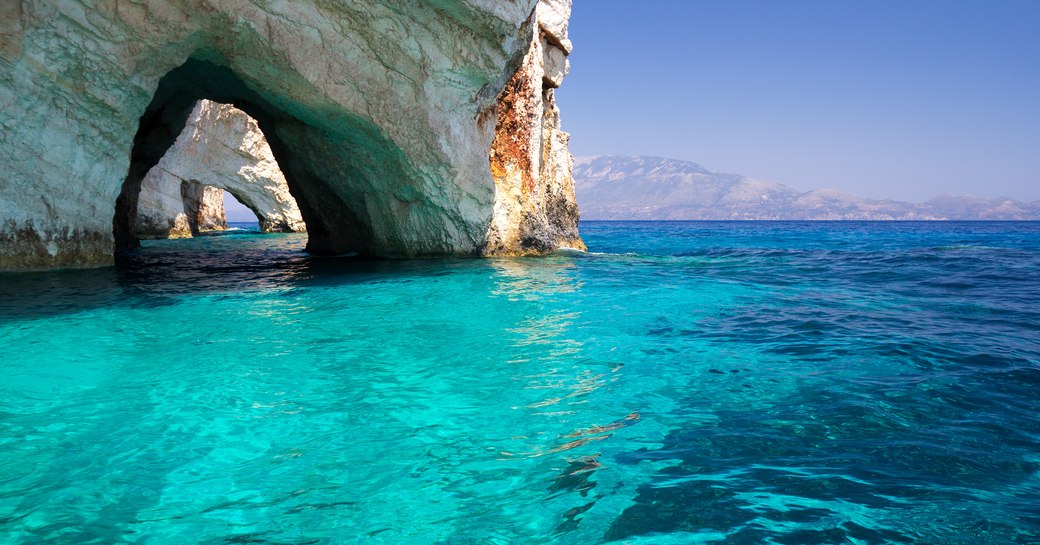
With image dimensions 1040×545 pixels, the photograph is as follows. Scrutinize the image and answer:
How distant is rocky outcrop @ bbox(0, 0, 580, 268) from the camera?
383 inches

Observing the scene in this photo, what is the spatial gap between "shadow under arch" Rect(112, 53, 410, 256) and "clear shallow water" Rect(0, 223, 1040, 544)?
5.29m

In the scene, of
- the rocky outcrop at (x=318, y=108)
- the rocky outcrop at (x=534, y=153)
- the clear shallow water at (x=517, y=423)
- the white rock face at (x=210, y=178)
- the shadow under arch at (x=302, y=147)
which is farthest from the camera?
the white rock face at (x=210, y=178)

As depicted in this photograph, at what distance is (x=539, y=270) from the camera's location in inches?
508

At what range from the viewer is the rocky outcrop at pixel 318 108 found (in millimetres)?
9727

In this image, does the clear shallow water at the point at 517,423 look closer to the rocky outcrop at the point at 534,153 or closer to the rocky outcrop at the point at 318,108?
the rocky outcrop at the point at 318,108

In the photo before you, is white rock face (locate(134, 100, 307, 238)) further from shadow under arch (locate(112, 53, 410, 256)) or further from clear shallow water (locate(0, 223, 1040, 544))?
clear shallow water (locate(0, 223, 1040, 544))

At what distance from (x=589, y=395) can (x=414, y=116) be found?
9.26 m

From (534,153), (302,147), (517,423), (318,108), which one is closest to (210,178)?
(302,147)

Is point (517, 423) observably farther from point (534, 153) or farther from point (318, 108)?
point (534, 153)

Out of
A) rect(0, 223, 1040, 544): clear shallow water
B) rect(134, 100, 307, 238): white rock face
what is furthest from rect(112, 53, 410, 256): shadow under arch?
rect(134, 100, 307, 238): white rock face

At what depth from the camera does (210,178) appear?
97.9ft

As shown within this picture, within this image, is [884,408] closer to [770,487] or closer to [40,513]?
[770,487]

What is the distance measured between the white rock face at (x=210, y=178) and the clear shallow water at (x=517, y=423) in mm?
20361

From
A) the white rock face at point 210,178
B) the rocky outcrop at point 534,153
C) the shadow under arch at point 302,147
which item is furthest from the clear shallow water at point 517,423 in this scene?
the white rock face at point 210,178
